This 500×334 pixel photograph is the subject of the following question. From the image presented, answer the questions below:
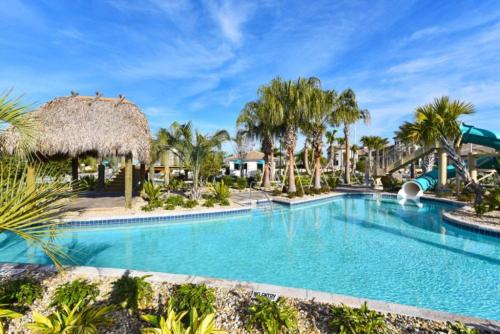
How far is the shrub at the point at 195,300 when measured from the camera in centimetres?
338

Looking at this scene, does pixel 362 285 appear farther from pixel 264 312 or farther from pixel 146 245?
pixel 146 245

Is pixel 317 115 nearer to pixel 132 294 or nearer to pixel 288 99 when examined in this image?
pixel 288 99

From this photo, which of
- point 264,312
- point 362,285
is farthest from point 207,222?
point 264,312

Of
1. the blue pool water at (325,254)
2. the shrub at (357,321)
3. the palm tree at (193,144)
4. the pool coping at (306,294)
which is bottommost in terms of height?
the blue pool water at (325,254)

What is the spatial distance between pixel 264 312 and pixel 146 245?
18.1 feet

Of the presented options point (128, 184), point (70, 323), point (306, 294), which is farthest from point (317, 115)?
point (70, 323)

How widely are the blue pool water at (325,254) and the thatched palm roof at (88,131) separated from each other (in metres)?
3.69

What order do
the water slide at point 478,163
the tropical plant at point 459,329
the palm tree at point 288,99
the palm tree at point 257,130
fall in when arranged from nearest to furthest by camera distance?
the tropical plant at point 459,329 → the water slide at point 478,163 → the palm tree at point 288,99 → the palm tree at point 257,130

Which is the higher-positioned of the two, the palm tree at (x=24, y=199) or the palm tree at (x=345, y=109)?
the palm tree at (x=345, y=109)

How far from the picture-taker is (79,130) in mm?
11492

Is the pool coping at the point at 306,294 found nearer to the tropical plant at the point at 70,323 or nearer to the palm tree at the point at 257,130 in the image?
the tropical plant at the point at 70,323

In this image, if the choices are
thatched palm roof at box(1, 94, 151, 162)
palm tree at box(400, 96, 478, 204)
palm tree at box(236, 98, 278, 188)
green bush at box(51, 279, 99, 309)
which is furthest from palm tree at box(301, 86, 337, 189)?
green bush at box(51, 279, 99, 309)

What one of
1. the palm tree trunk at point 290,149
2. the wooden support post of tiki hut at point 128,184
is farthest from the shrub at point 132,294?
the palm tree trunk at point 290,149

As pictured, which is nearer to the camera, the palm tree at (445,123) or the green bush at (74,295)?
the green bush at (74,295)
